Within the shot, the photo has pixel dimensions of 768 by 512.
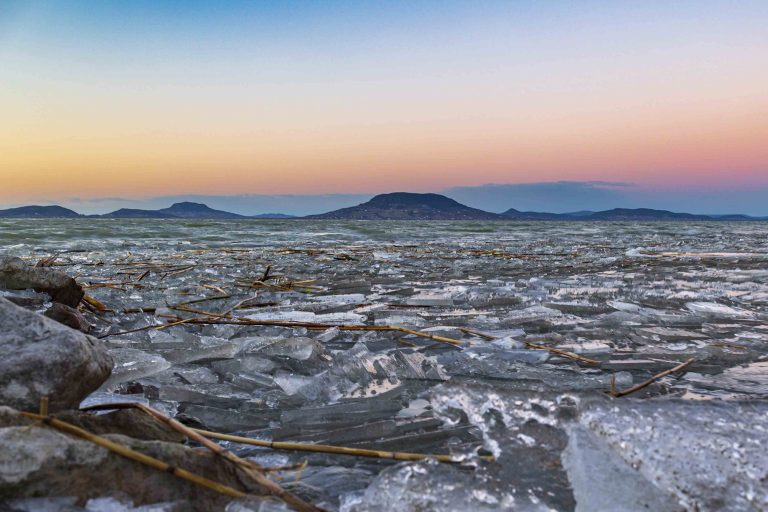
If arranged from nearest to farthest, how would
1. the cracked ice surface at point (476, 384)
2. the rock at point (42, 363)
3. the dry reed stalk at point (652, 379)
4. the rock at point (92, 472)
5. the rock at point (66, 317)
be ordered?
1. the rock at point (92, 472)
2. the cracked ice surface at point (476, 384)
3. the rock at point (42, 363)
4. the dry reed stalk at point (652, 379)
5. the rock at point (66, 317)

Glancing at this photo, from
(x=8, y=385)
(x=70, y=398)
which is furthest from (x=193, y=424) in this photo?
(x=8, y=385)

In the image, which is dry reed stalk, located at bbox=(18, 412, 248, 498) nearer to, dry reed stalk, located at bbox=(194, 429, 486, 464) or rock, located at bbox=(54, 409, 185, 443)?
rock, located at bbox=(54, 409, 185, 443)

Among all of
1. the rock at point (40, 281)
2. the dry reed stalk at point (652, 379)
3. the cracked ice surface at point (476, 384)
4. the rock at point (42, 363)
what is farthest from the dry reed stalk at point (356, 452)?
the rock at point (40, 281)

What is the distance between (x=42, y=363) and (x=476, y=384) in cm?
117

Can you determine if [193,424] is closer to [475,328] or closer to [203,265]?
[475,328]

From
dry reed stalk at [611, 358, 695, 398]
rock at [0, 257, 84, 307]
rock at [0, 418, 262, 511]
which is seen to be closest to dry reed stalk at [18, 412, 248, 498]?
rock at [0, 418, 262, 511]

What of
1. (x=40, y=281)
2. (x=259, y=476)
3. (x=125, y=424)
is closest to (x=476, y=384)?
(x=259, y=476)

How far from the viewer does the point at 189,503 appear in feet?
3.14

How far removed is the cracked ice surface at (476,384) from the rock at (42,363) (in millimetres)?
337

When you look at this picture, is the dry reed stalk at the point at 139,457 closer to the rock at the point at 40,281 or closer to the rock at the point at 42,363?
the rock at the point at 42,363

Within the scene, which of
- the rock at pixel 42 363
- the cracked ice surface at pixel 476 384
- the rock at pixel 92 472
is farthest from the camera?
the rock at pixel 42 363

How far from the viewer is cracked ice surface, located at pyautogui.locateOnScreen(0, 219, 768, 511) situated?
1.06m

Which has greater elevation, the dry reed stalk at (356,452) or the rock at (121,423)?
the rock at (121,423)

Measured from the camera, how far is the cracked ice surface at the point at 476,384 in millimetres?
1063
